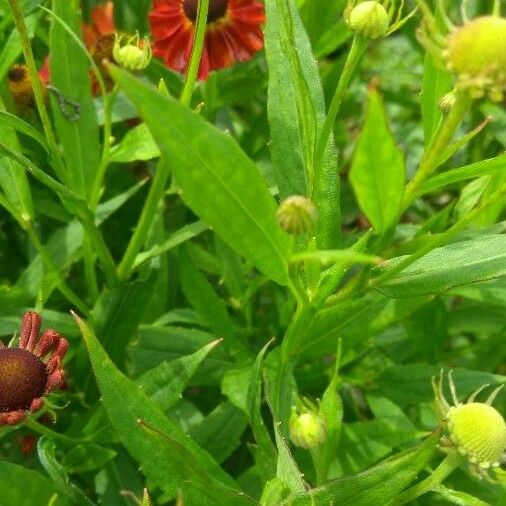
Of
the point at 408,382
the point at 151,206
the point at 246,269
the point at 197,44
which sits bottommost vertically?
the point at 408,382

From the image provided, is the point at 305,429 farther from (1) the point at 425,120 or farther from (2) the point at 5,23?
(2) the point at 5,23


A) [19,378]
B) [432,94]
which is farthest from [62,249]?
[432,94]

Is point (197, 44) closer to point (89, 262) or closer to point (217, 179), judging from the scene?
point (217, 179)

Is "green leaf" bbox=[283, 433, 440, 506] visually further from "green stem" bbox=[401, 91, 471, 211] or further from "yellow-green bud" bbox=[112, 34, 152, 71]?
"yellow-green bud" bbox=[112, 34, 152, 71]

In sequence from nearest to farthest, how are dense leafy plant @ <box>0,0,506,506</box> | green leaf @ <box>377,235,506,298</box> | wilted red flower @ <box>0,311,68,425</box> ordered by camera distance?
dense leafy plant @ <box>0,0,506,506</box> → green leaf @ <box>377,235,506,298</box> → wilted red flower @ <box>0,311,68,425</box>

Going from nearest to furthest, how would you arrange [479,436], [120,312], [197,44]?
[479,436] → [197,44] → [120,312]

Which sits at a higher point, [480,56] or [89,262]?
[480,56]

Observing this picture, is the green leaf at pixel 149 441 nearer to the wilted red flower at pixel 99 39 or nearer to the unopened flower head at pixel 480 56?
the unopened flower head at pixel 480 56

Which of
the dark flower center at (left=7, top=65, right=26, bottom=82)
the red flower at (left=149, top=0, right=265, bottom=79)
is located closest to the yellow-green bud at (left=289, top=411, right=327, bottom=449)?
the red flower at (left=149, top=0, right=265, bottom=79)
